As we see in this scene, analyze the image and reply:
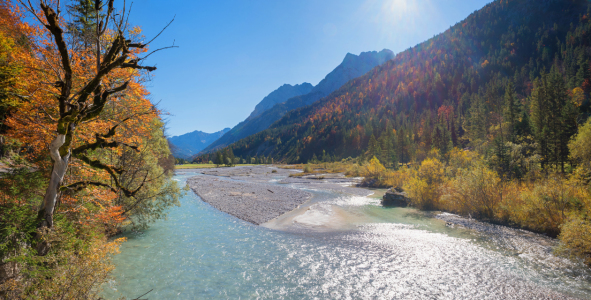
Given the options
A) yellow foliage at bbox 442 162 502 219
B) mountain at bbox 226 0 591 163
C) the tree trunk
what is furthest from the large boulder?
mountain at bbox 226 0 591 163

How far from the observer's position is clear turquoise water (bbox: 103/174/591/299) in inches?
400

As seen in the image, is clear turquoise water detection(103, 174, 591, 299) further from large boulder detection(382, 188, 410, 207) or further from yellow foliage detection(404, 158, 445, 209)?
large boulder detection(382, 188, 410, 207)

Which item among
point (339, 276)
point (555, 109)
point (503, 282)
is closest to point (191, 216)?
point (339, 276)

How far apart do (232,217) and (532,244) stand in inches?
930

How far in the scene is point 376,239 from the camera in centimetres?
1700

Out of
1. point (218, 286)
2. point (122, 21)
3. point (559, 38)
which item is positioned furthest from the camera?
point (559, 38)

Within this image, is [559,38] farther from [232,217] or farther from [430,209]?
[232,217]

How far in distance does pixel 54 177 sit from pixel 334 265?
1254cm

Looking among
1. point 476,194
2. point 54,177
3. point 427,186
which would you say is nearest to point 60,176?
point 54,177

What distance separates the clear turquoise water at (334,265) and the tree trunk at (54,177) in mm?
5508

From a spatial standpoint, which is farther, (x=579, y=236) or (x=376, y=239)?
(x=376, y=239)

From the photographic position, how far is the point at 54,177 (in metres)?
5.75

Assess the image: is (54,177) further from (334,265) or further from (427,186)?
(427,186)

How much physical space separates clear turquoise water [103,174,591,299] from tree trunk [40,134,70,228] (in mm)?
5508
